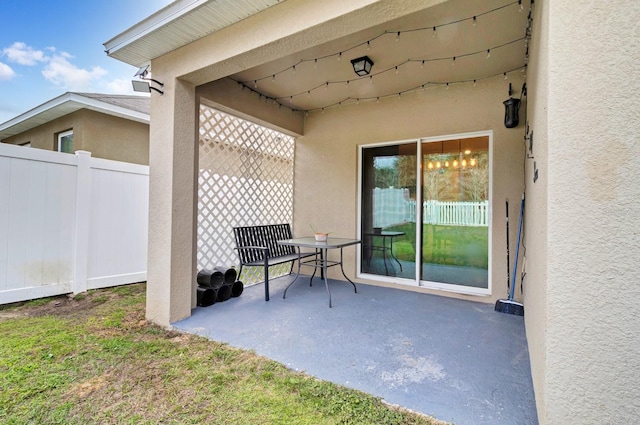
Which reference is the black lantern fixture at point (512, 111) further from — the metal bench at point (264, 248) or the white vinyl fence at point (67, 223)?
the white vinyl fence at point (67, 223)

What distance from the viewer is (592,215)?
3.71ft

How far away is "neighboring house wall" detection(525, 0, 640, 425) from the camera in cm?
108

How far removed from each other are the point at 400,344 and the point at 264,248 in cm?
196

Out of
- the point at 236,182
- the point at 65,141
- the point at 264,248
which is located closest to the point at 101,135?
the point at 65,141

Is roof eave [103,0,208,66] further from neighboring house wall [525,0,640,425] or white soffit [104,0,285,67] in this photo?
neighboring house wall [525,0,640,425]

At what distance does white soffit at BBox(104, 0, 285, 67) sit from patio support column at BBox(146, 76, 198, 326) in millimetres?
343

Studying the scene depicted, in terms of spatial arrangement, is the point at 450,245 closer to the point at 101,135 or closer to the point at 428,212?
the point at 428,212

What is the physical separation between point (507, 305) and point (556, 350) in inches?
94.4

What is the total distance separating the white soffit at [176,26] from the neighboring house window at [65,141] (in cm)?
439

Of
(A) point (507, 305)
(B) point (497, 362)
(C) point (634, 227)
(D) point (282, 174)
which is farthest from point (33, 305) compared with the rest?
(A) point (507, 305)

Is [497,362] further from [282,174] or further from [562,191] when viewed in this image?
[282,174]

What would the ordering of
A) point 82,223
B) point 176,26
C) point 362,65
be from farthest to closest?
1. point 82,223
2. point 362,65
3. point 176,26

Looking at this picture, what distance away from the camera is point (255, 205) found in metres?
4.64

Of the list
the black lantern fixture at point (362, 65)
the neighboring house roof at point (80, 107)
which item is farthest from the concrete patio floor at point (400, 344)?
the neighboring house roof at point (80, 107)
